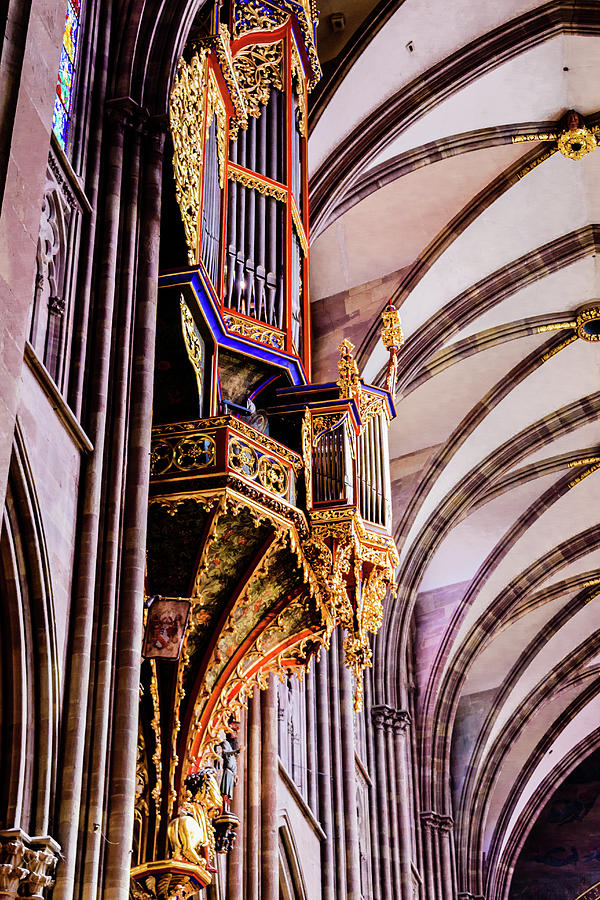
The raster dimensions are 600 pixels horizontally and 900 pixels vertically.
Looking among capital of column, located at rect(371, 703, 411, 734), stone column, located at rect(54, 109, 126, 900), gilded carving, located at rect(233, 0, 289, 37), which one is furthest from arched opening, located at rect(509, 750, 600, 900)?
stone column, located at rect(54, 109, 126, 900)

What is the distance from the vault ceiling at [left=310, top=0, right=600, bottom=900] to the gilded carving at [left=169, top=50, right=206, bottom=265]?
493cm

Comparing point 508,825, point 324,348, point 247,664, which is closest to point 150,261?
point 247,664

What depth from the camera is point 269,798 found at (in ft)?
40.2

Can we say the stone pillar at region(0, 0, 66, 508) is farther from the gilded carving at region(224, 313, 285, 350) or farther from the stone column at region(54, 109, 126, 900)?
the gilded carving at region(224, 313, 285, 350)

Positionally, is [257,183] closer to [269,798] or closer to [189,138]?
[189,138]

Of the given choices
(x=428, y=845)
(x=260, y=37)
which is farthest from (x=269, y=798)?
(x=428, y=845)

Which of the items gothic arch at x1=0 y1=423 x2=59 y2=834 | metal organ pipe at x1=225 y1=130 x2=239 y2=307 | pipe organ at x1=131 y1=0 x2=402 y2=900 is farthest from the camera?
metal organ pipe at x1=225 y1=130 x2=239 y2=307

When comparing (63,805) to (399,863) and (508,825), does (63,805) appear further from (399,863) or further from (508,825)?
(508,825)

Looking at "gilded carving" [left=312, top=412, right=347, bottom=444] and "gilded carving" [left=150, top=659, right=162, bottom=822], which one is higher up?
"gilded carving" [left=312, top=412, right=347, bottom=444]

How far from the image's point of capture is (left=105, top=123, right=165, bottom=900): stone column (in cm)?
724

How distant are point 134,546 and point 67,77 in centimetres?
333

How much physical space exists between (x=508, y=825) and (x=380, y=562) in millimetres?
17776

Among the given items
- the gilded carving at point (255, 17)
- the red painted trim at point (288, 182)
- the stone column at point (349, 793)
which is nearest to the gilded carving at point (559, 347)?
the stone column at point (349, 793)

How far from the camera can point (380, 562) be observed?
11250 millimetres
